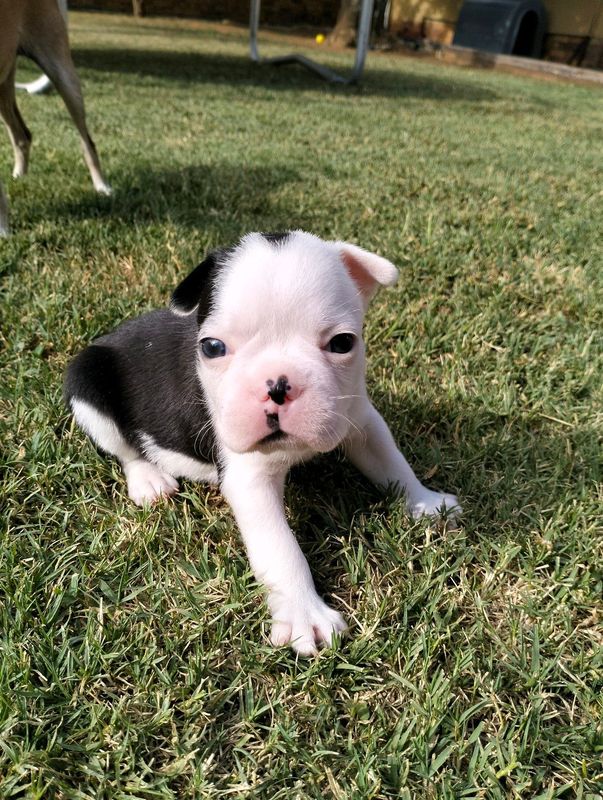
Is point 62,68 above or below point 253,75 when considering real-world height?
above

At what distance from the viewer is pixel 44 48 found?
5086mm

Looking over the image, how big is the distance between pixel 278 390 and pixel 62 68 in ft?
16.1

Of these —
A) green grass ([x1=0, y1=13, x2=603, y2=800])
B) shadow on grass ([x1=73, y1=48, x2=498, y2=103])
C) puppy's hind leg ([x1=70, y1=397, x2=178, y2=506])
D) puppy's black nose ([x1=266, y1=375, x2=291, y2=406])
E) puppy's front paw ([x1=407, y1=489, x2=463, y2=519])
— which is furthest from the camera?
shadow on grass ([x1=73, y1=48, x2=498, y2=103])

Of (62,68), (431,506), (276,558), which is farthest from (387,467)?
(62,68)

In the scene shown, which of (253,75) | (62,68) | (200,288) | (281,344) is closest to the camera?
(281,344)

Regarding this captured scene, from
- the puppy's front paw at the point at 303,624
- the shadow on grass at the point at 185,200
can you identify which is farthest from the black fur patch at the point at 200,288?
the shadow on grass at the point at 185,200

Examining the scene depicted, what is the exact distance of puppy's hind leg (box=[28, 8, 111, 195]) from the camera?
5.07 meters

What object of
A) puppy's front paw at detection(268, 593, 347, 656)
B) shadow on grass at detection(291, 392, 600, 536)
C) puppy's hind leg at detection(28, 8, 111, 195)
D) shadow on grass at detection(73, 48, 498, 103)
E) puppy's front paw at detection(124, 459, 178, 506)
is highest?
puppy's hind leg at detection(28, 8, 111, 195)

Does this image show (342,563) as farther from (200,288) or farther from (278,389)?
(200,288)

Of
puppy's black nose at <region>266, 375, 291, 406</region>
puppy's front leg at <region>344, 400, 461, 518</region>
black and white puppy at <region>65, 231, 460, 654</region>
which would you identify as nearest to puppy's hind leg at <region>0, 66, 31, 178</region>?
black and white puppy at <region>65, 231, 460, 654</region>

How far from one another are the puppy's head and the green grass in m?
0.58

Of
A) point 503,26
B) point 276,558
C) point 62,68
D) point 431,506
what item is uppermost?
point 62,68

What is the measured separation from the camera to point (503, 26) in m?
24.4

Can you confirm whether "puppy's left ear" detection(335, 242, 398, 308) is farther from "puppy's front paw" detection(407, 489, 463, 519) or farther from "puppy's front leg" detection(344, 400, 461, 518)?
"puppy's front paw" detection(407, 489, 463, 519)
